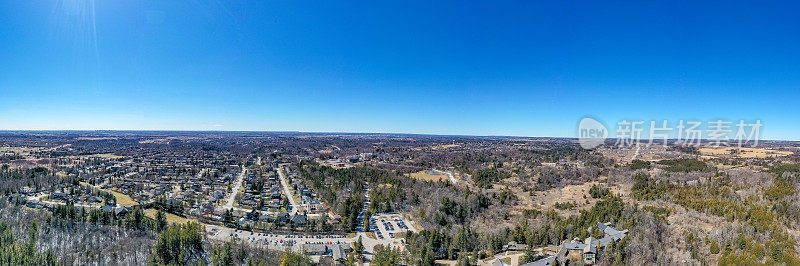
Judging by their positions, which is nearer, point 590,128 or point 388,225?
point 388,225

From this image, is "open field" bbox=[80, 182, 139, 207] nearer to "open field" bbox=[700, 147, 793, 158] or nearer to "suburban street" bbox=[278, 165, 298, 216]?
"suburban street" bbox=[278, 165, 298, 216]

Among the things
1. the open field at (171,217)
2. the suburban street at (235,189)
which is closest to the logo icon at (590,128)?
the suburban street at (235,189)

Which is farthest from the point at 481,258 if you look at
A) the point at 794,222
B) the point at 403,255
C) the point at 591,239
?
the point at 794,222

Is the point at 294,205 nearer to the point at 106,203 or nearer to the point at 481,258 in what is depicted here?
the point at 106,203

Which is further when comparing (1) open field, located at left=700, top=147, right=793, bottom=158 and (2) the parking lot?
(1) open field, located at left=700, top=147, right=793, bottom=158

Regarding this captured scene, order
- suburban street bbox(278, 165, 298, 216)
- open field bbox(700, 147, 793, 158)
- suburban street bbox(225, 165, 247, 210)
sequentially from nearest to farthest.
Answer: suburban street bbox(278, 165, 298, 216), suburban street bbox(225, 165, 247, 210), open field bbox(700, 147, 793, 158)

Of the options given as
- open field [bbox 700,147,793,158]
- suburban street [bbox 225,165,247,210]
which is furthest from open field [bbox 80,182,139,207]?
open field [bbox 700,147,793,158]

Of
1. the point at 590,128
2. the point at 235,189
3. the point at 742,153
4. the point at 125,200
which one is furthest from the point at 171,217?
the point at 742,153

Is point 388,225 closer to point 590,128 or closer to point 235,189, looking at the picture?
point 590,128

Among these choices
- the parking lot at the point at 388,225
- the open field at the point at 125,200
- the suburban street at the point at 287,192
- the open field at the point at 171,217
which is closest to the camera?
the parking lot at the point at 388,225

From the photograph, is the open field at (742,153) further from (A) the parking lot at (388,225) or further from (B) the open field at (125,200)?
(B) the open field at (125,200)

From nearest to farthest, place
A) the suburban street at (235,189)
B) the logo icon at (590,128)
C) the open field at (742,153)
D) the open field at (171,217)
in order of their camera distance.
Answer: the open field at (171,217) → the logo icon at (590,128) → the suburban street at (235,189) → the open field at (742,153)

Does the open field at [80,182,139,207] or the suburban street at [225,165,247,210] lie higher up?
the suburban street at [225,165,247,210]
